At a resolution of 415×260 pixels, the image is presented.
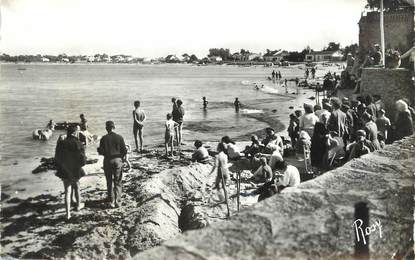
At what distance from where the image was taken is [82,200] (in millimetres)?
11219

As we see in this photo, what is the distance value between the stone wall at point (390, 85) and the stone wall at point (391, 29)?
18.8 m

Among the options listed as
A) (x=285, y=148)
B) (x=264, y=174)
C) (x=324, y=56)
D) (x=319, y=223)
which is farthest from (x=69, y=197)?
(x=324, y=56)

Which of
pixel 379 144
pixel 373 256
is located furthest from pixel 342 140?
pixel 373 256

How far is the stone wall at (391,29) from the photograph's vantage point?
34.2m

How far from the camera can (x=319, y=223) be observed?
10.2 feet

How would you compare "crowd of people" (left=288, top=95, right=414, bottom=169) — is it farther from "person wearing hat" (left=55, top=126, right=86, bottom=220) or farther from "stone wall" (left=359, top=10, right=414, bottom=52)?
"stone wall" (left=359, top=10, right=414, bottom=52)

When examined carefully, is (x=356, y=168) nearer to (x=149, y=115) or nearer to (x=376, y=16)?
(x=149, y=115)

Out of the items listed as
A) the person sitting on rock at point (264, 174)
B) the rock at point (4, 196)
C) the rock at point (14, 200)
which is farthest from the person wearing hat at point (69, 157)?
the person sitting on rock at point (264, 174)

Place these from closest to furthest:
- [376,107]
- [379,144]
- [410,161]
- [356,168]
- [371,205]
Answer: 1. [371,205]
2. [356,168]
3. [410,161]
4. [379,144]
5. [376,107]

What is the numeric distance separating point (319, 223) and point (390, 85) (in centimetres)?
1338

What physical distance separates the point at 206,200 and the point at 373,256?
7.65 metres

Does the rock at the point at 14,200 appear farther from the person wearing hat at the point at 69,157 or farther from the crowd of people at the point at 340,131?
the crowd of people at the point at 340,131

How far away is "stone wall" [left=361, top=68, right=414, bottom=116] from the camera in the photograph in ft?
45.7

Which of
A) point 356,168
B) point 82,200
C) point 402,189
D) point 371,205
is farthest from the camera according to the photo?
point 82,200
